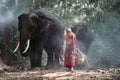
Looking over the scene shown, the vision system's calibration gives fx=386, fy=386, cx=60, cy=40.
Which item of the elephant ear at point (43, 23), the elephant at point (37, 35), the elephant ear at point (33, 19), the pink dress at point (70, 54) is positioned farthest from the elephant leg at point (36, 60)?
the pink dress at point (70, 54)

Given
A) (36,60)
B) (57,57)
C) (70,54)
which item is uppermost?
(70,54)

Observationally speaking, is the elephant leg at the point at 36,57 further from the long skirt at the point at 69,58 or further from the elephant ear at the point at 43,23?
the long skirt at the point at 69,58

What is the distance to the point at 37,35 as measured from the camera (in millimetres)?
16094

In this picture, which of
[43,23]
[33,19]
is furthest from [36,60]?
[33,19]

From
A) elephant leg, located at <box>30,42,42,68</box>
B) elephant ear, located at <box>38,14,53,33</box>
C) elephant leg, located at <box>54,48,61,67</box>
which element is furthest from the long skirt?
elephant leg, located at <box>54,48,61,67</box>

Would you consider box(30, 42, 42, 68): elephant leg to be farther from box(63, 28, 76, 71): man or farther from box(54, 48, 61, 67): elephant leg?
box(63, 28, 76, 71): man

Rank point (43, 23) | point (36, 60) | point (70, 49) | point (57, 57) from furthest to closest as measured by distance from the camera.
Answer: point (57, 57), point (43, 23), point (36, 60), point (70, 49)

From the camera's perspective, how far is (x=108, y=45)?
21641 millimetres

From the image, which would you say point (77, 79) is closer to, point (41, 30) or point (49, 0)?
point (41, 30)

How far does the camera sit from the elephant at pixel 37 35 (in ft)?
51.2

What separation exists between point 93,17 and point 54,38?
7321mm

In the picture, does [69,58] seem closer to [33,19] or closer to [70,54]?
[70,54]

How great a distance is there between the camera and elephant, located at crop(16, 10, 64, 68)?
15602 mm

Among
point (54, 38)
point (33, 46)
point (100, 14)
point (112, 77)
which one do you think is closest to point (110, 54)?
point (100, 14)
